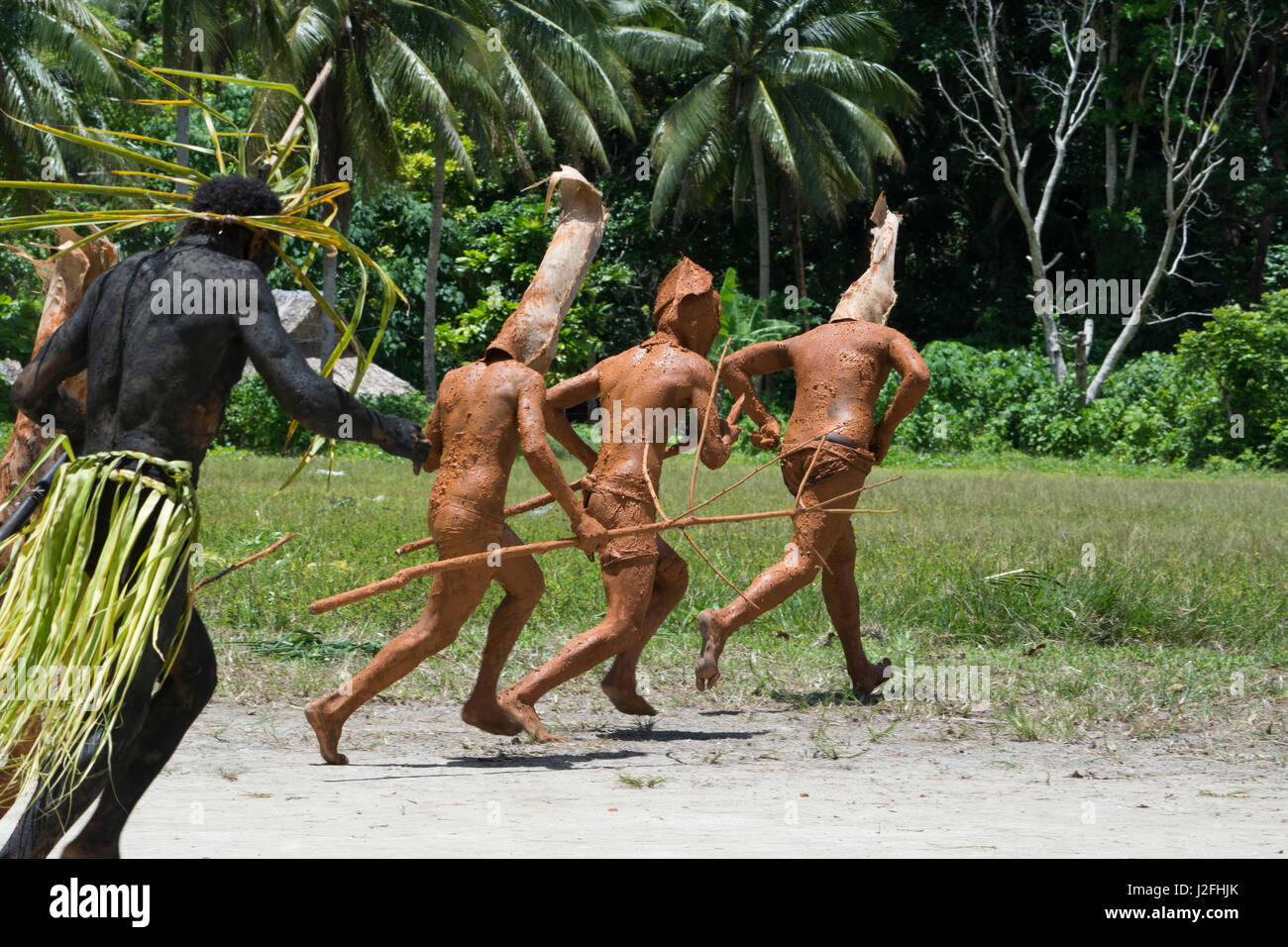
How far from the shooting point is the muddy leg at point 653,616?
6469 mm

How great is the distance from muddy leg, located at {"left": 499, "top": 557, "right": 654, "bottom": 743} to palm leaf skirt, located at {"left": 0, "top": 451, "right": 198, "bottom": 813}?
7.00ft

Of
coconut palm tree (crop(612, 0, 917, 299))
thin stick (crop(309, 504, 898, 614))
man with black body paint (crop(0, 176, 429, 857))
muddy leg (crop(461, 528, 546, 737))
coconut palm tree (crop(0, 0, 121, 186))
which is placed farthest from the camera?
coconut palm tree (crop(612, 0, 917, 299))

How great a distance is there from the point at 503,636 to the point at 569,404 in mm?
1223

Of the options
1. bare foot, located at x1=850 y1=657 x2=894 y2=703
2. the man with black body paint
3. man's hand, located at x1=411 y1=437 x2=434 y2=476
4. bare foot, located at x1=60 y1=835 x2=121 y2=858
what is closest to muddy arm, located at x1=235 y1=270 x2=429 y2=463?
the man with black body paint

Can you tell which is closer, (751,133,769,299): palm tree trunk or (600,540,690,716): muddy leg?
(600,540,690,716): muddy leg

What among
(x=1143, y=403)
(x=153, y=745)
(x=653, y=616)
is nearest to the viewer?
(x=153, y=745)

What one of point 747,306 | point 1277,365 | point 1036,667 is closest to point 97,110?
point 747,306

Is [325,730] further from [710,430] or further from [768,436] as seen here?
[768,436]

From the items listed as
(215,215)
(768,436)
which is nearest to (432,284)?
(768,436)

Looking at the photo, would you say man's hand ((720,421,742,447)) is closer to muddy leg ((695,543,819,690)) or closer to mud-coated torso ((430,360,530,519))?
muddy leg ((695,543,819,690))

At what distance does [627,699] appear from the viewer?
259 inches

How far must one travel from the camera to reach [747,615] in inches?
267

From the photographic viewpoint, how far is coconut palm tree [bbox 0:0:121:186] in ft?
69.3

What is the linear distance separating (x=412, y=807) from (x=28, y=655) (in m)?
1.47
